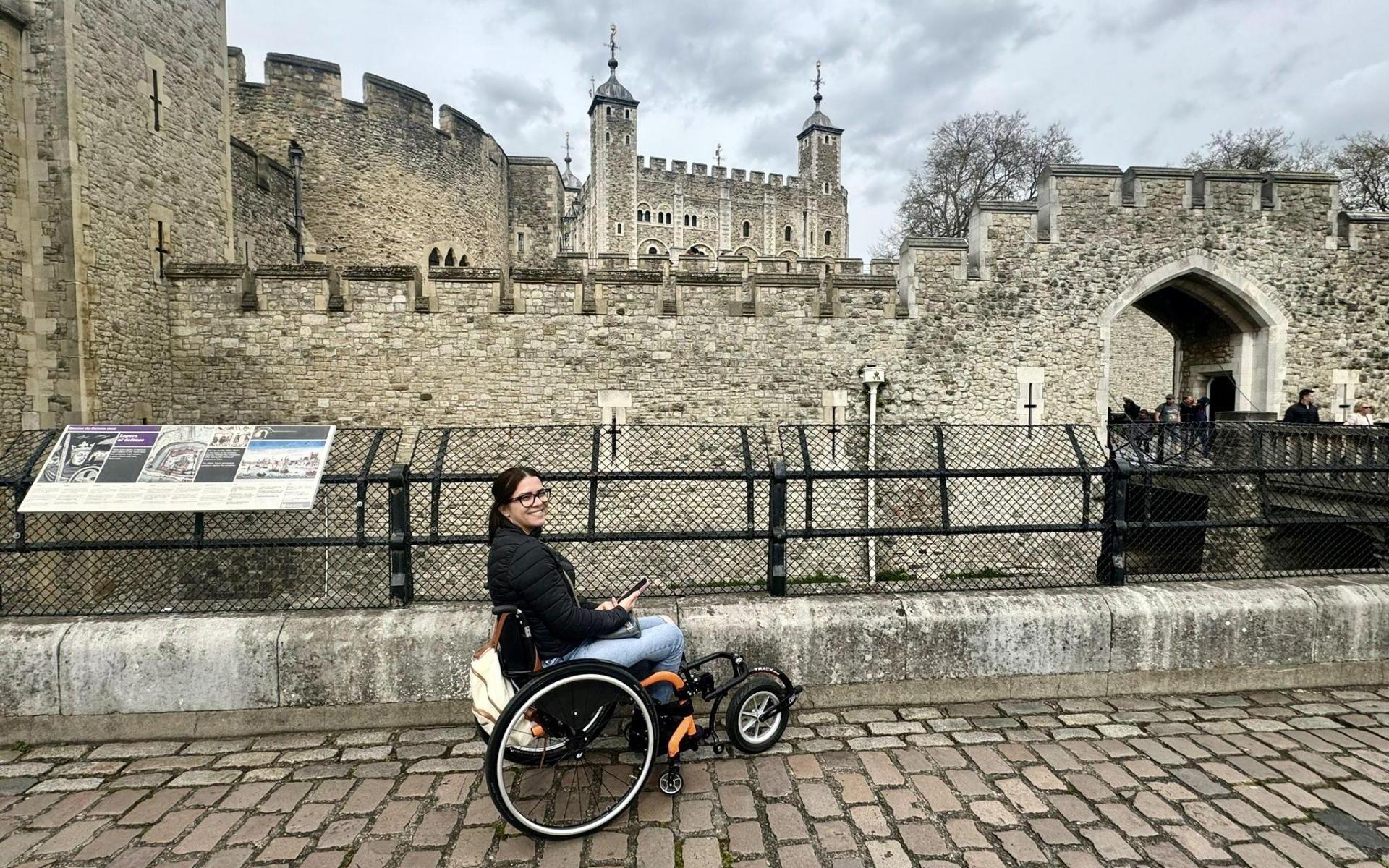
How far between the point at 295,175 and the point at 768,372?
11530 mm

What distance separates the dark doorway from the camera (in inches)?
572

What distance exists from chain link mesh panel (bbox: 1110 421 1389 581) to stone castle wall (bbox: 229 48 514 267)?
16.2m

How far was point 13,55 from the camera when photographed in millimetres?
8180

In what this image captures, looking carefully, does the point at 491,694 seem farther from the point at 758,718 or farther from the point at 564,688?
the point at 758,718

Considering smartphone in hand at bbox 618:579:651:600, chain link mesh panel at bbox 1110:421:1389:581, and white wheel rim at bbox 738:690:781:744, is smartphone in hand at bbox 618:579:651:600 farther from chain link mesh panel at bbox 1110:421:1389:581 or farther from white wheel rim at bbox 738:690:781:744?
chain link mesh panel at bbox 1110:421:1389:581

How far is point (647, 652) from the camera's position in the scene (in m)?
2.81

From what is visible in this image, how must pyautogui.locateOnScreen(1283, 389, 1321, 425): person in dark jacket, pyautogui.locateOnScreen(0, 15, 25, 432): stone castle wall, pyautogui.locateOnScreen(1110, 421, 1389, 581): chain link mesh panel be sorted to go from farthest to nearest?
1. pyautogui.locateOnScreen(1283, 389, 1321, 425): person in dark jacket
2. pyautogui.locateOnScreen(0, 15, 25, 432): stone castle wall
3. pyautogui.locateOnScreen(1110, 421, 1389, 581): chain link mesh panel

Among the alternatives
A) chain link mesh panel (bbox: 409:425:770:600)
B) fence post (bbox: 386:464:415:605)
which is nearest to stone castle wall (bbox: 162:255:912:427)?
chain link mesh panel (bbox: 409:425:770:600)

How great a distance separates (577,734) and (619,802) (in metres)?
0.32

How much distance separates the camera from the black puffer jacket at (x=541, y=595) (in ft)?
8.49

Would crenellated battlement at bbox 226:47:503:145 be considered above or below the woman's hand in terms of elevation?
above

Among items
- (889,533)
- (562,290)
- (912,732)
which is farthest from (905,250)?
(912,732)

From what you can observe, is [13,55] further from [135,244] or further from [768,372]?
[768,372]

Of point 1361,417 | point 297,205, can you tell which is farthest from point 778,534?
point 297,205
